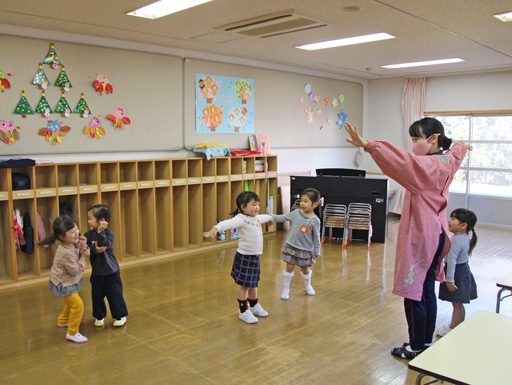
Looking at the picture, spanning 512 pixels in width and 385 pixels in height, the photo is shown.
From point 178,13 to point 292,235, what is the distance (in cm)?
249

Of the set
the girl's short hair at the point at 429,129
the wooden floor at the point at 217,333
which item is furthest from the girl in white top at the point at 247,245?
the girl's short hair at the point at 429,129

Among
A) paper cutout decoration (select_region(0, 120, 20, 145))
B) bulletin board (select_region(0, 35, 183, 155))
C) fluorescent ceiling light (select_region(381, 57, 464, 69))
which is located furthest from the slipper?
fluorescent ceiling light (select_region(381, 57, 464, 69))

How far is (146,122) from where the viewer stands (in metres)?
6.21

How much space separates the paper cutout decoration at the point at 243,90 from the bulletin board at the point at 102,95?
1.08 m

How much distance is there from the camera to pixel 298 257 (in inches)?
178

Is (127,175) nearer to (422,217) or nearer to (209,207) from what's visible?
(209,207)

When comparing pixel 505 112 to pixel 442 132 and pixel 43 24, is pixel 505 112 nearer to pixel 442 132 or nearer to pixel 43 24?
pixel 442 132

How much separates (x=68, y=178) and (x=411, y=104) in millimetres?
6831

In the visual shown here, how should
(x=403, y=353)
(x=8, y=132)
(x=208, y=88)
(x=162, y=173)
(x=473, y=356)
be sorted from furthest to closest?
(x=208, y=88)
(x=162, y=173)
(x=8, y=132)
(x=403, y=353)
(x=473, y=356)

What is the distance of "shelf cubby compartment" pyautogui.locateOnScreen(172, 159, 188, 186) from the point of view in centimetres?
634

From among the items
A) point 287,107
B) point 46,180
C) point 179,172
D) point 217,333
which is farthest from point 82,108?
point 287,107

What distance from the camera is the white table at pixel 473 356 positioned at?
1.73m

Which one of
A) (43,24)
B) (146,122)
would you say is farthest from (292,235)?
(43,24)

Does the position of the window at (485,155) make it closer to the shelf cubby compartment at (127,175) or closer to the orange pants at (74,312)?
the shelf cubby compartment at (127,175)
